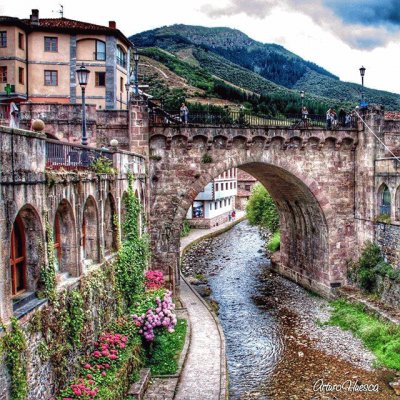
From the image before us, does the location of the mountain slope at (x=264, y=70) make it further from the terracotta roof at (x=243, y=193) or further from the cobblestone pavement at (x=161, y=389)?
the cobblestone pavement at (x=161, y=389)

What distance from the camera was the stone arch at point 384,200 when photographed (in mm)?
25659

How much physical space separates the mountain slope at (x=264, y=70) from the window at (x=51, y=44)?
52.8m

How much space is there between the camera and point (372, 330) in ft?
71.6

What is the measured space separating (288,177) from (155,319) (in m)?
14.0

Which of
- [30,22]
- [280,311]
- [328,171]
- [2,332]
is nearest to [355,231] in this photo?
[328,171]

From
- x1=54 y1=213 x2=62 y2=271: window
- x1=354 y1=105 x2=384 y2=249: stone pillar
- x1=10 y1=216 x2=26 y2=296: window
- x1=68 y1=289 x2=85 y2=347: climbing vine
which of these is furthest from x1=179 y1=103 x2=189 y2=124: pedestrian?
x1=10 y1=216 x2=26 y2=296: window

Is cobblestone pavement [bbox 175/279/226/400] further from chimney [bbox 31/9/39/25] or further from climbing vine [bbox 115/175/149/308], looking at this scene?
chimney [bbox 31/9/39/25]

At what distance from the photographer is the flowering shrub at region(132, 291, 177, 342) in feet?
55.9

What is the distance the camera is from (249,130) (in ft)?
85.6

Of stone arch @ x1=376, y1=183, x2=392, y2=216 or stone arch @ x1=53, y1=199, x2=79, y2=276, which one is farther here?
stone arch @ x1=376, y1=183, x2=392, y2=216

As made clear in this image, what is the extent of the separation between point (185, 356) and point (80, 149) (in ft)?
28.1

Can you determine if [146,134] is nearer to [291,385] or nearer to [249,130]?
[249,130]

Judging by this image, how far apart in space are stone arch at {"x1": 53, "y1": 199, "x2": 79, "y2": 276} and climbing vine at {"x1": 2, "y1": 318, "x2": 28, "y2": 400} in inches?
140

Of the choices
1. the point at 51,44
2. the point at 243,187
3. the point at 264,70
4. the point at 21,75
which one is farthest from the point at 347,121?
the point at 264,70
